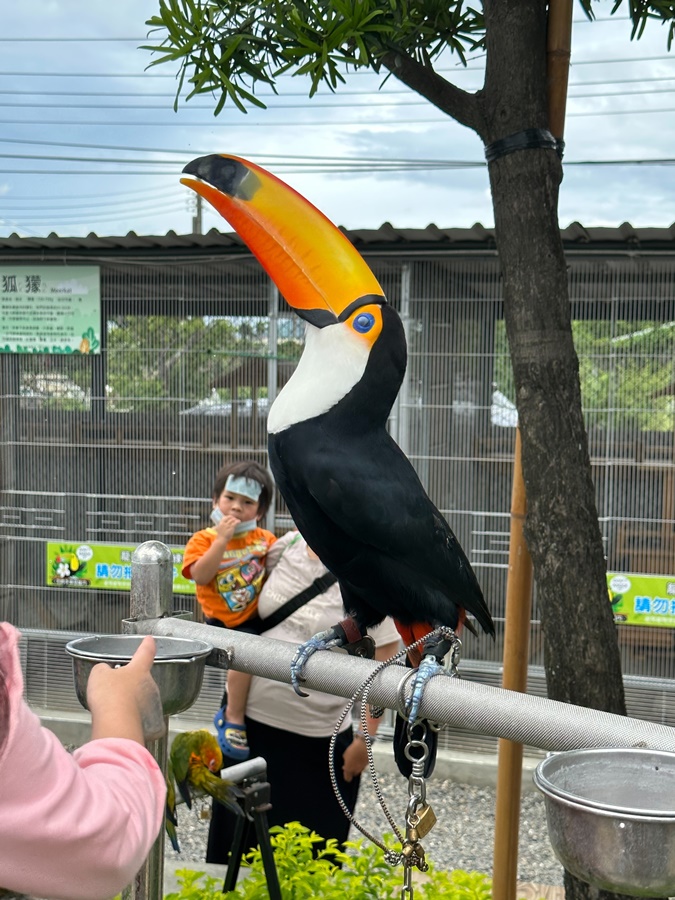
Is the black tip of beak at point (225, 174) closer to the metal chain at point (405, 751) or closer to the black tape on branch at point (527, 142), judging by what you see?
the black tape on branch at point (527, 142)

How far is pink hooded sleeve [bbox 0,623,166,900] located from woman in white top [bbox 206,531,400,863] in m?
1.57

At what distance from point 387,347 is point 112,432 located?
333 centimetres

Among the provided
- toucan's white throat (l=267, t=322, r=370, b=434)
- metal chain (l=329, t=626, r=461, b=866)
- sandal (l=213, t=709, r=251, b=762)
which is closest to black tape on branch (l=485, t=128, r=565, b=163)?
toucan's white throat (l=267, t=322, r=370, b=434)

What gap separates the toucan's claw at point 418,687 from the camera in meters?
1.10

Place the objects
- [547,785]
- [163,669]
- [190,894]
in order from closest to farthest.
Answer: [547,785]
[163,669]
[190,894]

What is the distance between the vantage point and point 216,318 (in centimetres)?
423

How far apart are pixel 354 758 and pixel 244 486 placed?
81cm

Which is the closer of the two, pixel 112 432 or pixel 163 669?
pixel 163 669

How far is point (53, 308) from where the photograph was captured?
4.27 m

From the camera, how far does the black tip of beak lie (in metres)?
1.27

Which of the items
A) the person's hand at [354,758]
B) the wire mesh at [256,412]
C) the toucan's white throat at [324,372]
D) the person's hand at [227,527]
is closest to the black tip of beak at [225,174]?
the toucan's white throat at [324,372]

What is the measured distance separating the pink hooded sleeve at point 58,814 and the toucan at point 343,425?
383 millimetres

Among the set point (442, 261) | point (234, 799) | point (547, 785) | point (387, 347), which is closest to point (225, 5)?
point (387, 347)

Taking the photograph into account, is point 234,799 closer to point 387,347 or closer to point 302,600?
point 302,600
